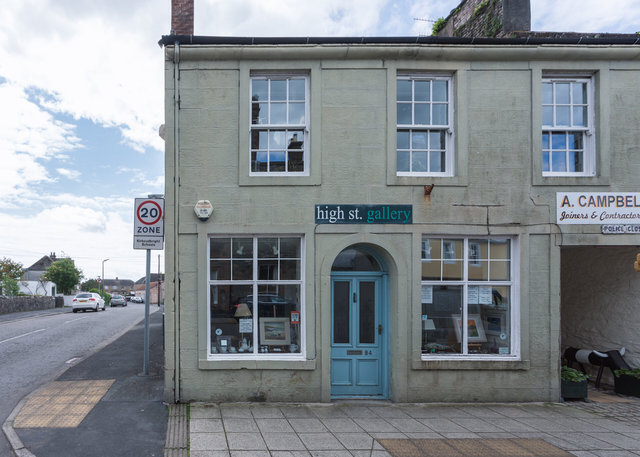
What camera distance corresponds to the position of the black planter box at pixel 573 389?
304 inches

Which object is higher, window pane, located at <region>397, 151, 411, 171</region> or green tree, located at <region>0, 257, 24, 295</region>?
window pane, located at <region>397, 151, 411, 171</region>

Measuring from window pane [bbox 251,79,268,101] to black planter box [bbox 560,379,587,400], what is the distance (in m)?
7.43

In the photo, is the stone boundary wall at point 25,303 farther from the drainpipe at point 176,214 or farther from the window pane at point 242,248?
the window pane at point 242,248

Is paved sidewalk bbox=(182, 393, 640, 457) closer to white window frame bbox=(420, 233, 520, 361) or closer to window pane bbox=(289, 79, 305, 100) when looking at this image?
white window frame bbox=(420, 233, 520, 361)

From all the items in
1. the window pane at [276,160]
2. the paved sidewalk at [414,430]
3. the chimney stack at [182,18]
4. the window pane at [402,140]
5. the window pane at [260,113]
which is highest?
the chimney stack at [182,18]

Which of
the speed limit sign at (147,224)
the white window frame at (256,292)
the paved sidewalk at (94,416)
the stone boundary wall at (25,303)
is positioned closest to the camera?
the paved sidewalk at (94,416)

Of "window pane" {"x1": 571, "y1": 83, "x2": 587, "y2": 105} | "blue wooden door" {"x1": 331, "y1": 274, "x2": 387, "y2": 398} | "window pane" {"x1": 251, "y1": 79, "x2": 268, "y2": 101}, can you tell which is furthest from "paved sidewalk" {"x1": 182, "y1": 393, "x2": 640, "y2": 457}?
"window pane" {"x1": 571, "y1": 83, "x2": 587, "y2": 105}

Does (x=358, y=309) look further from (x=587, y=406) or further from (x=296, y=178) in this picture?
(x=587, y=406)

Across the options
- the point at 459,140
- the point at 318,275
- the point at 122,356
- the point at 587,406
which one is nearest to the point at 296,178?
the point at 318,275

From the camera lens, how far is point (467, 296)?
7.79 m

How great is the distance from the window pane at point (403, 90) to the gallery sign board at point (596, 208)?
10.5 feet

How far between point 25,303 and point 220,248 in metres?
30.7

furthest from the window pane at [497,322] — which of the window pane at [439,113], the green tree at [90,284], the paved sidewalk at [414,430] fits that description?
the green tree at [90,284]

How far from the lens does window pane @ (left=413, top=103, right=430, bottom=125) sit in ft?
26.1
